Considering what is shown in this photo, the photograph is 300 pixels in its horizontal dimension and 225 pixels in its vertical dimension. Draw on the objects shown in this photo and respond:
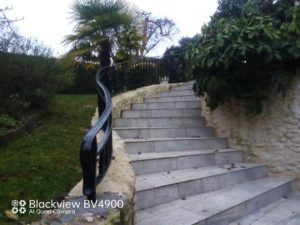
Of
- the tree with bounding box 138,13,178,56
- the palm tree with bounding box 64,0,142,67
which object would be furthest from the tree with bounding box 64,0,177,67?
the tree with bounding box 138,13,178,56

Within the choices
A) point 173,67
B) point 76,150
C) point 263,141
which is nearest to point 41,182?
point 76,150

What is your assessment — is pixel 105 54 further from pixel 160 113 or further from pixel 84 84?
pixel 84 84

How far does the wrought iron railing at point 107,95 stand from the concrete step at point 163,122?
0.60m

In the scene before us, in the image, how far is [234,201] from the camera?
3.23 metres

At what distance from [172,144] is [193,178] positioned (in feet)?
2.97

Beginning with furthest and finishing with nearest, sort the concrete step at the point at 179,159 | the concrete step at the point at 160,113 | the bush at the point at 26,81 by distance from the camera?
1. the concrete step at the point at 160,113
2. the bush at the point at 26,81
3. the concrete step at the point at 179,159

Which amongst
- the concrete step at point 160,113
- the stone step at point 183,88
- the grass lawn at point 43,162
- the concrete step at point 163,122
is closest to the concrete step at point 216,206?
the grass lawn at point 43,162

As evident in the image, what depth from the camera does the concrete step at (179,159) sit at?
11.6ft

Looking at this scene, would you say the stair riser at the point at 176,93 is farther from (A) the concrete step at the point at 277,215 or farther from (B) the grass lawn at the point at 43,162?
(A) the concrete step at the point at 277,215

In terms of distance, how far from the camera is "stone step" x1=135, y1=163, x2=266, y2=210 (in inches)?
119

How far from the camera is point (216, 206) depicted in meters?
3.07

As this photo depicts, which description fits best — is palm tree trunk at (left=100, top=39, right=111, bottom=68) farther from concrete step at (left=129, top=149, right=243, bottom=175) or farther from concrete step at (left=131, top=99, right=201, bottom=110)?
concrete step at (left=129, top=149, right=243, bottom=175)

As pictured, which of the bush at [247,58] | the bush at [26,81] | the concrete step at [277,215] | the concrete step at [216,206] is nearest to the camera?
the concrete step at [216,206]

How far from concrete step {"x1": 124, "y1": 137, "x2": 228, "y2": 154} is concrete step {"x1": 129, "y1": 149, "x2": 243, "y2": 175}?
13cm
